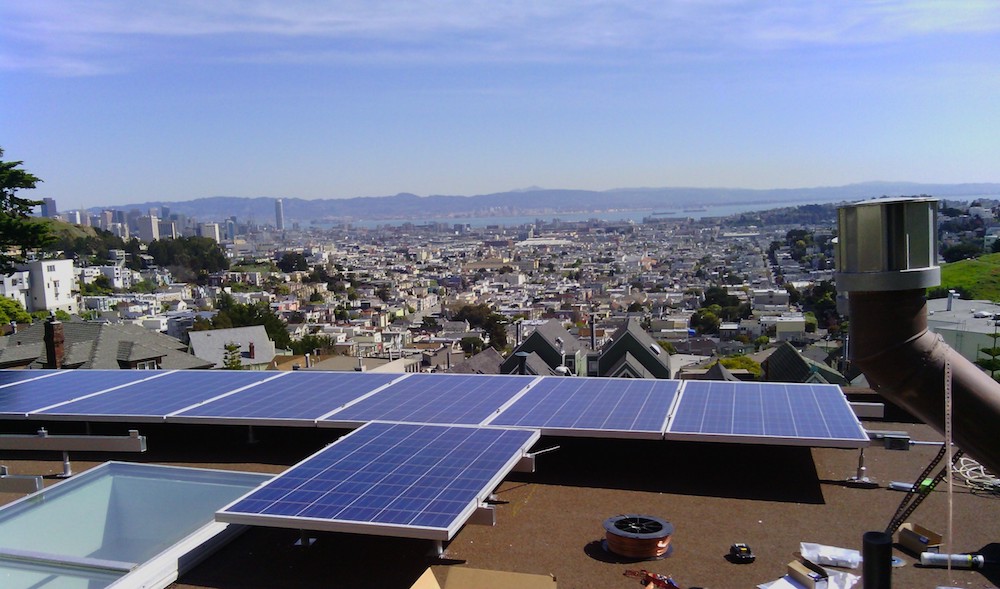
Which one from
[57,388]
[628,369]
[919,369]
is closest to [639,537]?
[919,369]

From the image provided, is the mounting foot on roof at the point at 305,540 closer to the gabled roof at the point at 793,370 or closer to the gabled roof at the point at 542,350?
the gabled roof at the point at 793,370

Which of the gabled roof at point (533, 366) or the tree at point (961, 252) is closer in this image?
the gabled roof at point (533, 366)

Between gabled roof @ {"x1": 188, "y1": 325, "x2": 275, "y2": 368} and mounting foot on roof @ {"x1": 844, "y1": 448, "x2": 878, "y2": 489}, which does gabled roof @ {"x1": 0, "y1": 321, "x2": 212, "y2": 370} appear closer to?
gabled roof @ {"x1": 188, "y1": 325, "x2": 275, "y2": 368}

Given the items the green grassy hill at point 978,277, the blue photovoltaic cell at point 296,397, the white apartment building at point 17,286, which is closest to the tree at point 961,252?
the green grassy hill at point 978,277

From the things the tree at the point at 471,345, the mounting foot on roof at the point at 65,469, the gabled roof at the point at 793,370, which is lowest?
the tree at the point at 471,345

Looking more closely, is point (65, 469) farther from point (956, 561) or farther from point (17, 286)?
point (17, 286)

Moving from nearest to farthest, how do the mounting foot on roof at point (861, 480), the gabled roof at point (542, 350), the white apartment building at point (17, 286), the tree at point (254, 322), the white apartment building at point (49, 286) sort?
1. the mounting foot on roof at point (861, 480)
2. the gabled roof at point (542, 350)
3. the tree at point (254, 322)
4. the white apartment building at point (17, 286)
5. the white apartment building at point (49, 286)
